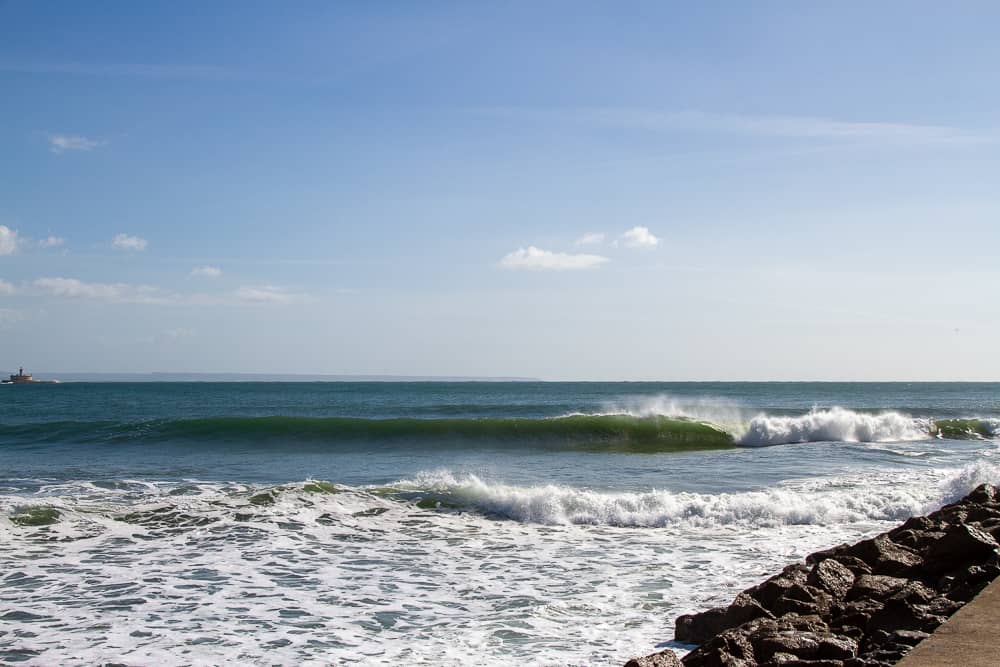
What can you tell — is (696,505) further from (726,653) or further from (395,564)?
(726,653)

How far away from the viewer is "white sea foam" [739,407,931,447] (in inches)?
1032

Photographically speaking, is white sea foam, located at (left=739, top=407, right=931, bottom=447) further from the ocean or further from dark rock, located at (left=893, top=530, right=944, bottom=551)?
dark rock, located at (left=893, top=530, right=944, bottom=551)

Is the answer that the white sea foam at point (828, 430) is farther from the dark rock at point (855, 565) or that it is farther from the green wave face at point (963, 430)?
the dark rock at point (855, 565)

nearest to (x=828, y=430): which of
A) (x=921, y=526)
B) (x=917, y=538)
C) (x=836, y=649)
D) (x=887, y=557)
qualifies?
(x=921, y=526)

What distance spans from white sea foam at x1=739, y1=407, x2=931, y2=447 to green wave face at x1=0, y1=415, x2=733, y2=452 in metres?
1.15

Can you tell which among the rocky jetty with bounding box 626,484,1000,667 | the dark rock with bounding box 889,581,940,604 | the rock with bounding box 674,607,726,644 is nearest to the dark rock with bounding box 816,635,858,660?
the rocky jetty with bounding box 626,484,1000,667

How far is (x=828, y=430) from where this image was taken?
2681 centimetres

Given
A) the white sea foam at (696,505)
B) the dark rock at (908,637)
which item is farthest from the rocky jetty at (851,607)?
the white sea foam at (696,505)

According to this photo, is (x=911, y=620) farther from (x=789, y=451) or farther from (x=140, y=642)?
(x=789, y=451)

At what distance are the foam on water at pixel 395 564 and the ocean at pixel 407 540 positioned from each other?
33 millimetres

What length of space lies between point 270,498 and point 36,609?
5.43m

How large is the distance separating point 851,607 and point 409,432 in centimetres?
2083

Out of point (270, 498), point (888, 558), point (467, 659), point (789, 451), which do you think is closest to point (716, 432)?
point (789, 451)

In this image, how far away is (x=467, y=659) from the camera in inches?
226
